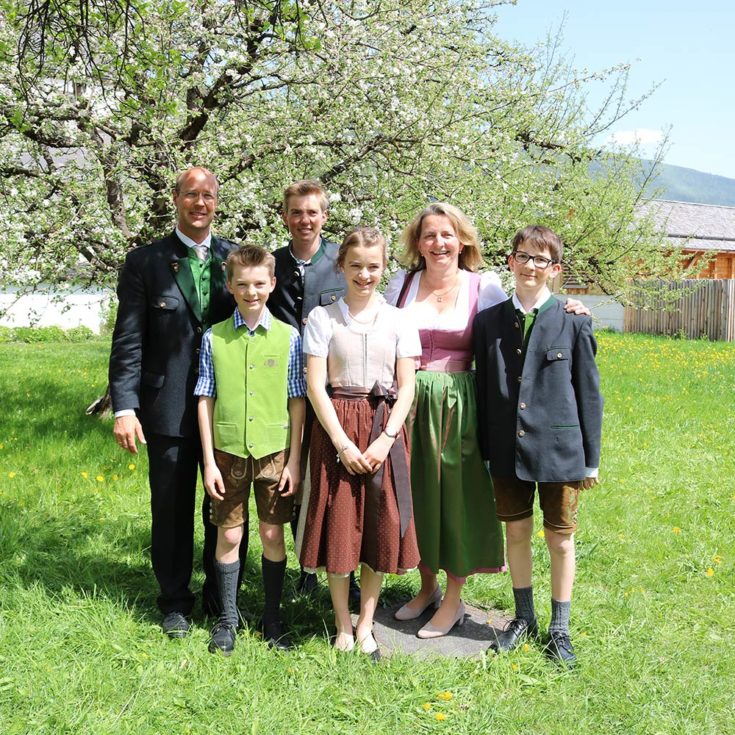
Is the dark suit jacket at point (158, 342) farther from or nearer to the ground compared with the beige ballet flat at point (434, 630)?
farther from the ground

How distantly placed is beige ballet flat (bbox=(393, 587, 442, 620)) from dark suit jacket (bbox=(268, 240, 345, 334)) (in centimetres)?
151

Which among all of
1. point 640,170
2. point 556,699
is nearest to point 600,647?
point 556,699

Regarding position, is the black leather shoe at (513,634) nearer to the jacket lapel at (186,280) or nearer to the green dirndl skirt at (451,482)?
the green dirndl skirt at (451,482)

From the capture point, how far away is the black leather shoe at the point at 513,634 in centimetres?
351

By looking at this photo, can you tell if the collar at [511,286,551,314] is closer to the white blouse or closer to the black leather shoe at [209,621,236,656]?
the white blouse

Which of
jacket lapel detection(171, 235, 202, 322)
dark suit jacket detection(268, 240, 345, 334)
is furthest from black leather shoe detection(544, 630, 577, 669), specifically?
jacket lapel detection(171, 235, 202, 322)

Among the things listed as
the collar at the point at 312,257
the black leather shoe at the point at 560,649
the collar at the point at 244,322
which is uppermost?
the collar at the point at 312,257

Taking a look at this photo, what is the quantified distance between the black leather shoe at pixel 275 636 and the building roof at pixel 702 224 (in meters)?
28.0

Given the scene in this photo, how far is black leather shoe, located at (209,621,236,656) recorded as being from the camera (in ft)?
11.1

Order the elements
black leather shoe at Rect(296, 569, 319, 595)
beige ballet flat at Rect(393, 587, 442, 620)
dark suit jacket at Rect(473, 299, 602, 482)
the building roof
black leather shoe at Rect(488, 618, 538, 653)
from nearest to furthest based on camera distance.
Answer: dark suit jacket at Rect(473, 299, 602, 482)
black leather shoe at Rect(488, 618, 538, 653)
beige ballet flat at Rect(393, 587, 442, 620)
black leather shoe at Rect(296, 569, 319, 595)
the building roof

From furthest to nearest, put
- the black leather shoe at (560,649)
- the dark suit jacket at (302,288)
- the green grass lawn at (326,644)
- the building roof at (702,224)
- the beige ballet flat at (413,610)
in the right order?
the building roof at (702,224)
the beige ballet flat at (413,610)
the dark suit jacket at (302,288)
the black leather shoe at (560,649)
the green grass lawn at (326,644)

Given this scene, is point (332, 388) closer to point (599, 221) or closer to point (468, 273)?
point (468, 273)

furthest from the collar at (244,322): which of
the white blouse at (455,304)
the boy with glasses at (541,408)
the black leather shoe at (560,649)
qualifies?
the black leather shoe at (560,649)

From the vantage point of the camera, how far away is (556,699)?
3129mm
